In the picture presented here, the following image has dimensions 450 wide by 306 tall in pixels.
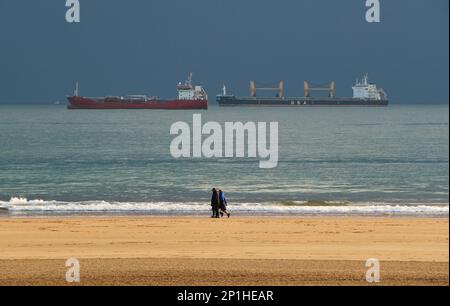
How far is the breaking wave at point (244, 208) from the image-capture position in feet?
84.4

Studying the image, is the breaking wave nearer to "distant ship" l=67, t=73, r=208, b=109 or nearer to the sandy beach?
the sandy beach

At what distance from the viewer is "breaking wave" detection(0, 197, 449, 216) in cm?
2573

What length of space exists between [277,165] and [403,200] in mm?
17908

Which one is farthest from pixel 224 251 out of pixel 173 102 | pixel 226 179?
pixel 173 102

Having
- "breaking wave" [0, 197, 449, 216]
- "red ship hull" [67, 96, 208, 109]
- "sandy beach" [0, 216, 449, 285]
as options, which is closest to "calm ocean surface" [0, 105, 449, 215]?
"breaking wave" [0, 197, 449, 216]

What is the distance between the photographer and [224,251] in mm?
15906

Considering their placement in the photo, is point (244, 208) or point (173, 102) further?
point (173, 102)

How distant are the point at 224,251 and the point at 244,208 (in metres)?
10.7

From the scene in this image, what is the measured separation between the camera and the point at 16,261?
571 inches

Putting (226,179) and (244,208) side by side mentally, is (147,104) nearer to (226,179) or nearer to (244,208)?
(226,179)

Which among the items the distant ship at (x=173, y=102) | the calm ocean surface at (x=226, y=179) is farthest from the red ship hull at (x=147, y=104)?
the calm ocean surface at (x=226, y=179)

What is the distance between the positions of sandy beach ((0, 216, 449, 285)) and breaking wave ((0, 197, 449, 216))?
4077 mm

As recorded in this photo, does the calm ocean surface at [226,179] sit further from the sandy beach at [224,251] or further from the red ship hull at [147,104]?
the red ship hull at [147,104]
